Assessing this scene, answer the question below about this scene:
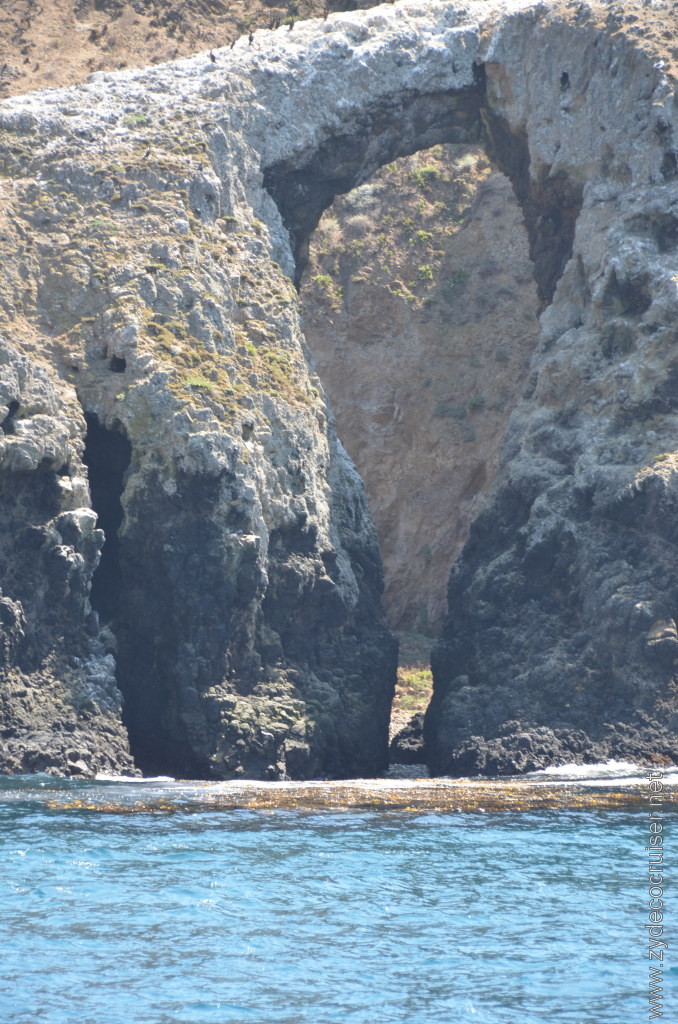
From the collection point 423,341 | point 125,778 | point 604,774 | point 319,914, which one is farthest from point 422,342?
point 319,914

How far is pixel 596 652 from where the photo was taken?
115 ft

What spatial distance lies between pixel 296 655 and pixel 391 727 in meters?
6.48

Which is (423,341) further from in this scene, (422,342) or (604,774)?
(604,774)

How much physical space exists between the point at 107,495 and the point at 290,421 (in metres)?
5.46

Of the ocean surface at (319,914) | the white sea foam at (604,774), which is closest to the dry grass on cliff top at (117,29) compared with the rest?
the white sea foam at (604,774)

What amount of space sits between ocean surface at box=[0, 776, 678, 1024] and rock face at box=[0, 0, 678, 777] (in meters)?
6.91

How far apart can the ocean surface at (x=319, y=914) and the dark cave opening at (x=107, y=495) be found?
26.3ft

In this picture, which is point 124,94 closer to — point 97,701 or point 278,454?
point 278,454

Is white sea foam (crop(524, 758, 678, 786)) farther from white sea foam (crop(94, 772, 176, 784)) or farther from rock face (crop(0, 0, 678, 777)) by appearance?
white sea foam (crop(94, 772, 176, 784))

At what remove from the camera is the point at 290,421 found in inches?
1496

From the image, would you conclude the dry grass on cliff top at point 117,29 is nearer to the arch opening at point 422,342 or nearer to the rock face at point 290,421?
the arch opening at point 422,342

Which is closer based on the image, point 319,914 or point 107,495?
point 319,914

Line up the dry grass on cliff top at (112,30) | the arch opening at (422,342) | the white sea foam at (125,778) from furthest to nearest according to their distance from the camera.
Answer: the arch opening at (422,342)
the dry grass on cliff top at (112,30)
the white sea foam at (125,778)

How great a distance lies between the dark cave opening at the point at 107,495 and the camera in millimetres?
34688
